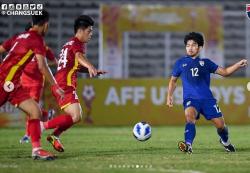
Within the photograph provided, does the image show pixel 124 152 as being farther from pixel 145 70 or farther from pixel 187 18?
pixel 145 70

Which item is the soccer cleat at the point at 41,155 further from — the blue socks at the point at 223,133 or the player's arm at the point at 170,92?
the blue socks at the point at 223,133

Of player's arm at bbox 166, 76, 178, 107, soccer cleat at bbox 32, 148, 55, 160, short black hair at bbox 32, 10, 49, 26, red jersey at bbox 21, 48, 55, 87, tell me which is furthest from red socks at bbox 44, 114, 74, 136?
red jersey at bbox 21, 48, 55, 87

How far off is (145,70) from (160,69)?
2.17 feet

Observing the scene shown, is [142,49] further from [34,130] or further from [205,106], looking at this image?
[34,130]

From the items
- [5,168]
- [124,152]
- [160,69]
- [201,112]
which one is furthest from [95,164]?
[160,69]

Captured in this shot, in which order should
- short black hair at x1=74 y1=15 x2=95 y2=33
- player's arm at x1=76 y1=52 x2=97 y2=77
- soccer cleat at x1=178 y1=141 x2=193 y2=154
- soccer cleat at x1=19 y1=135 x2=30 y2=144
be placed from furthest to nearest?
1. soccer cleat at x1=19 y1=135 x2=30 y2=144
2. short black hair at x1=74 y1=15 x2=95 y2=33
3. soccer cleat at x1=178 y1=141 x2=193 y2=154
4. player's arm at x1=76 y1=52 x2=97 y2=77

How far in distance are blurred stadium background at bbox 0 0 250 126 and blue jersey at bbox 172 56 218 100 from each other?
9394 millimetres

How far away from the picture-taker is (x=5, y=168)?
854 centimetres

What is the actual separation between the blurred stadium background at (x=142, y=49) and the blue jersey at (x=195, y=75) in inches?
370

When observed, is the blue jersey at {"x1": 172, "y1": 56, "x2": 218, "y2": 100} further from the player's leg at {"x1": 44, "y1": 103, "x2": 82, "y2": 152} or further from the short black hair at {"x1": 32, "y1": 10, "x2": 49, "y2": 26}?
the short black hair at {"x1": 32, "y1": 10, "x2": 49, "y2": 26}

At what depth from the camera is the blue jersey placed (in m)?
11.3

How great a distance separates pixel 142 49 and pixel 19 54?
56.7 feet

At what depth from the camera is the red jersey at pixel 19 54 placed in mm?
9617

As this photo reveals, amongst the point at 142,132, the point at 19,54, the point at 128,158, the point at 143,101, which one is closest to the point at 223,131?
the point at 142,132
